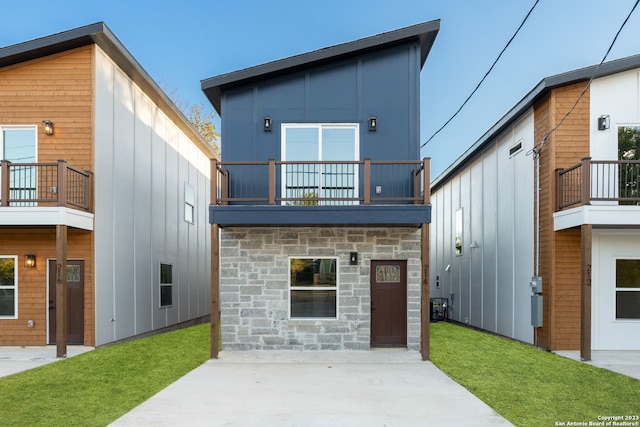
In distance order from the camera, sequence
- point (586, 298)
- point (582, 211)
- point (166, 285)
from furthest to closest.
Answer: point (166, 285) < point (582, 211) < point (586, 298)

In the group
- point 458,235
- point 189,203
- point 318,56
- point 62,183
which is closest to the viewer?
point 62,183

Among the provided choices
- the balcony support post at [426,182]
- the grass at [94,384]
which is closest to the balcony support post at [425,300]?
the balcony support post at [426,182]

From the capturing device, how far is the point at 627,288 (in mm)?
11609

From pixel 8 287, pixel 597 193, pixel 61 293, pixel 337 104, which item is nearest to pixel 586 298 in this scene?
pixel 597 193

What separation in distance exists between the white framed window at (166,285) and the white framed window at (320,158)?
243 inches

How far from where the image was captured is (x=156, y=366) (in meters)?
9.99

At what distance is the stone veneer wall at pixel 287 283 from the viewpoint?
37.5 ft

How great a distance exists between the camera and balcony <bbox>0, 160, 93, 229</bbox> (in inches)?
416

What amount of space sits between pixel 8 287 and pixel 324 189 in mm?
7528

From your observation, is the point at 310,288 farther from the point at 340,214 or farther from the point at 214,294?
the point at 214,294

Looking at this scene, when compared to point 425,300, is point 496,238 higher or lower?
higher

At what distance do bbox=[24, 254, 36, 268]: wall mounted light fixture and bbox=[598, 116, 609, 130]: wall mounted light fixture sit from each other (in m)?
12.9

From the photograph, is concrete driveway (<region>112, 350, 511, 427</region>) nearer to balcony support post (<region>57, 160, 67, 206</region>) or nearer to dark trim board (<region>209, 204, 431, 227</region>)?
dark trim board (<region>209, 204, 431, 227</region>)

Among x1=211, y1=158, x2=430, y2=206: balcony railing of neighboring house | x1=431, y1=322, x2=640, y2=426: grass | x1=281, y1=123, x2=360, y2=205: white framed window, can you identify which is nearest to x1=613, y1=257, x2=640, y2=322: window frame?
x1=431, y1=322, x2=640, y2=426: grass
